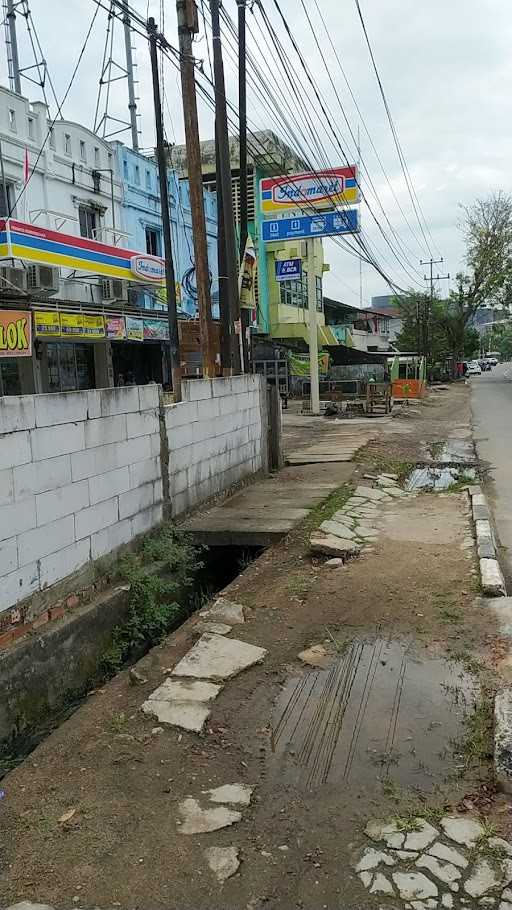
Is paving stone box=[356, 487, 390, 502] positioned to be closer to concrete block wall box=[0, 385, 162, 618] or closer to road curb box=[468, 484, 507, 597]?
road curb box=[468, 484, 507, 597]

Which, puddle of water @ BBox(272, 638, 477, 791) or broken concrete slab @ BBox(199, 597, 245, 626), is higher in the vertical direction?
broken concrete slab @ BBox(199, 597, 245, 626)

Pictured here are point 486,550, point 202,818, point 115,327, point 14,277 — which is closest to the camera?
point 202,818

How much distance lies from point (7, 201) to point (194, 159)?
6.70 meters

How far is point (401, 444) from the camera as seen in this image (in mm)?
15695

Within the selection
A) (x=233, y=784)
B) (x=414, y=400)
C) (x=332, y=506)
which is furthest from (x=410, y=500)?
(x=414, y=400)

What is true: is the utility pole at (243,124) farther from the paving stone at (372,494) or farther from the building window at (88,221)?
the building window at (88,221)

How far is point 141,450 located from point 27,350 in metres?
6.42

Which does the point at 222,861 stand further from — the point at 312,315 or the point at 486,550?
the point at 312,315

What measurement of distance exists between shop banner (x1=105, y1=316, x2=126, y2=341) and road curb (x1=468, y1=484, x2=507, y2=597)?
9762mm

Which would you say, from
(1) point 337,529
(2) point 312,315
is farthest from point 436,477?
(2) point 312,315

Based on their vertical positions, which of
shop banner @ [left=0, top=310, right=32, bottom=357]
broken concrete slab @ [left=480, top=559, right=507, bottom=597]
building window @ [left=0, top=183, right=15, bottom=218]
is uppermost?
building window @ [left=0, top=183, right=15, bottom=218]

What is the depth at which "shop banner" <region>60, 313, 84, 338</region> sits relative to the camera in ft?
46.8

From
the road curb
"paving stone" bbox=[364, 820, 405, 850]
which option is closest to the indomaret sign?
the road curb

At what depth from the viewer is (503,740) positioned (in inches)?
133
